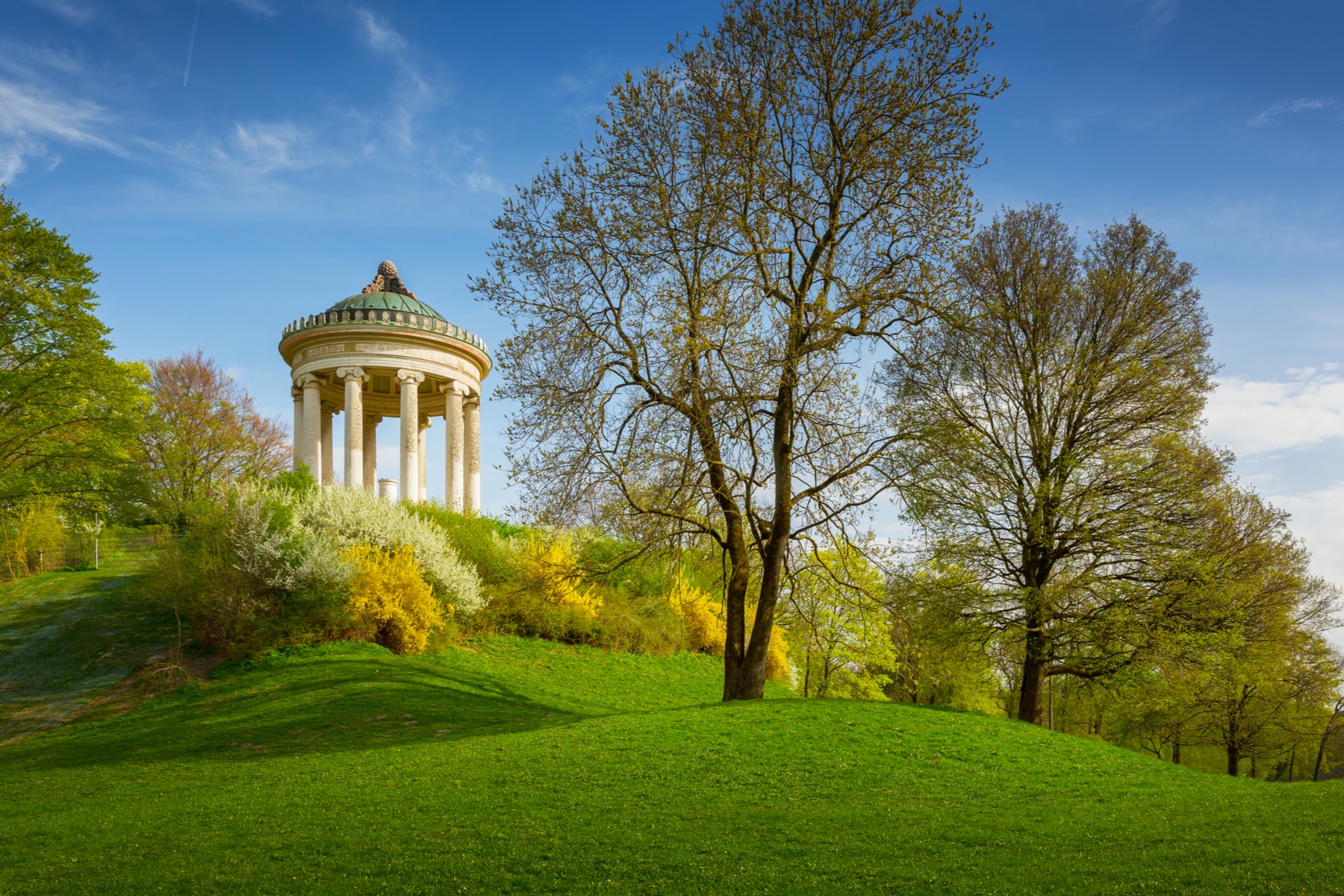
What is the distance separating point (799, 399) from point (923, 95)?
5.56 meters

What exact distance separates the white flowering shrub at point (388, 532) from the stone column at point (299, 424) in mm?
10811

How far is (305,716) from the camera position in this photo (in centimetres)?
1335

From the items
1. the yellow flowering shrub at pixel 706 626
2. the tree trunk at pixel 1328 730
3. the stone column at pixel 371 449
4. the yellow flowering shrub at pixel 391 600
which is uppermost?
the stone column at pixel 371 449

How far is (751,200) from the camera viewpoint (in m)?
14.4

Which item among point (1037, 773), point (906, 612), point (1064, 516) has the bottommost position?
point (1037, 773)

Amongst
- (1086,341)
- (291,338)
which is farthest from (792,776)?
(291,338)

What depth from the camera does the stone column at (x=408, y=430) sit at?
98.9 ft

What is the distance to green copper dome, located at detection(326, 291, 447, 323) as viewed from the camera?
31281 mm

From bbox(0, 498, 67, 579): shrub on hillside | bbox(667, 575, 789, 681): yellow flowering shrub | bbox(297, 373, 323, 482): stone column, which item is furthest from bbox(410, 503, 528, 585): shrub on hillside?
bbox(0, 498, 67, 579): shrub on hillside

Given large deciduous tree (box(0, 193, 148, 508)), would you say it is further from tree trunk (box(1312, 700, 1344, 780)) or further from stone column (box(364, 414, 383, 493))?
tree trunk (box(1312, 700, 1344, 780))

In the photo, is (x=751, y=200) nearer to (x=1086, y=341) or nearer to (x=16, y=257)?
(x=1086, y=341)

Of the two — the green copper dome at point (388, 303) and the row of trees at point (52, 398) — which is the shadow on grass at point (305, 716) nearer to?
the row of trees at point (52, 398)

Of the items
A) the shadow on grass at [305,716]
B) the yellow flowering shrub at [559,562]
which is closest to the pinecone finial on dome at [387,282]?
the yellow flowering shrub at [559,562]

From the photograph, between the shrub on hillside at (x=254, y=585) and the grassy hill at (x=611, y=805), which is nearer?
the grassy hill at (x=611, y=805)
